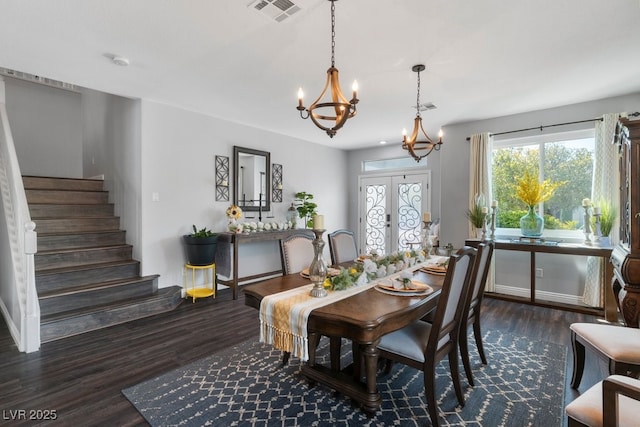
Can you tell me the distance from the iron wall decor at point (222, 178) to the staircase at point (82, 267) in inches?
55.5

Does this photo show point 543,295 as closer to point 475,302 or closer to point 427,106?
point 475,302

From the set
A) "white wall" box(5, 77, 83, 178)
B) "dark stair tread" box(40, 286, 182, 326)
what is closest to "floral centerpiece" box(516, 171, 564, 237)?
"dark stair tread" box(40, 286, 182, 326)

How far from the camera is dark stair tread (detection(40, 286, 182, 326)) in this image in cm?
308

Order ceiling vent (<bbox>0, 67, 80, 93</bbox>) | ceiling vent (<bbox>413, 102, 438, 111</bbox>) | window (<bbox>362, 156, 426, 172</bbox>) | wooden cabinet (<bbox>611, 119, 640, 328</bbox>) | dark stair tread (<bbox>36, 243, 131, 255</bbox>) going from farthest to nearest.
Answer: window (<bbox>362, 156, 426, 172</bbox>)
ceiling vent (<bbox>0, 67, 80, 93</bbox>)
ceiling vent (<bbox>413, 102, 438, 111</bbox>)
dark stair tread (<bbox>36, 243, 131, 255</bbox>)
wooden cabinet (<bbox>611, 119, 640, 328</bbox>)

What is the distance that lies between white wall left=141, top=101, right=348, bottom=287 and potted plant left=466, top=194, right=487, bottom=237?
3185 mm

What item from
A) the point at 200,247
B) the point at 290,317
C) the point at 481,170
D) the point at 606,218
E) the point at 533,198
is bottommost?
the point at 290,317

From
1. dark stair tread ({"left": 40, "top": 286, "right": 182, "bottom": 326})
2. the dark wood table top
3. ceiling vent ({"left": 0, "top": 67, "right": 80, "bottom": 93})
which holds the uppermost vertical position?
ceiling vent ({"left": 0, "top": 67, "right": 80, "bottom": 93})

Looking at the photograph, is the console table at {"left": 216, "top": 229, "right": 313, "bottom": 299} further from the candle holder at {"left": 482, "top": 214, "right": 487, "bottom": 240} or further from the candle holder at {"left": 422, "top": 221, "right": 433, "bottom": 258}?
the candle holder at {"left": 482, "top": 214, "right": 487, "bottom": 240}

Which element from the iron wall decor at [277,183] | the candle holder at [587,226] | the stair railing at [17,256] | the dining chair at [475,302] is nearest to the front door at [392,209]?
the iron wall decor at [277,183]

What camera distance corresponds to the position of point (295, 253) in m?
2.74

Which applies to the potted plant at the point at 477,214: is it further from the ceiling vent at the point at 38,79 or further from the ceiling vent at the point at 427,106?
the ceiling vent at the point at 38,79

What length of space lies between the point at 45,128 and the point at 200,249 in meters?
4.16

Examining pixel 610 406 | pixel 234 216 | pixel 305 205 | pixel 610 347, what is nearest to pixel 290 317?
pixel 610 406

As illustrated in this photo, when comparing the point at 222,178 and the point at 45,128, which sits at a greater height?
the point at 45,128
